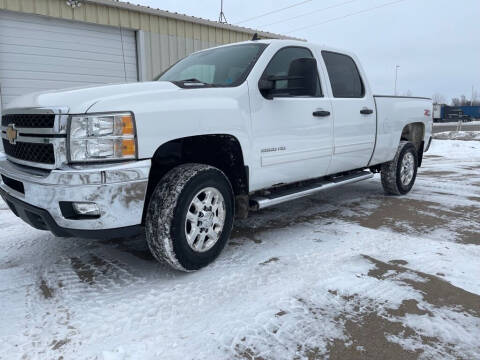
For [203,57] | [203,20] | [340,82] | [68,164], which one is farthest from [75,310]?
[203,20]

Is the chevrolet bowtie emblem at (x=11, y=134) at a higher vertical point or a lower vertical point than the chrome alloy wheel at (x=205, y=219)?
higher

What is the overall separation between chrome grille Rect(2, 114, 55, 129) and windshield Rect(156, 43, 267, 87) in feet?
3.77

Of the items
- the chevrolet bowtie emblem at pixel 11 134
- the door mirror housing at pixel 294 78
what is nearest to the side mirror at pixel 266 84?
the door mirror housing at pixel 294 78

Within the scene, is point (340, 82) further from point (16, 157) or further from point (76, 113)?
point (16, 157)

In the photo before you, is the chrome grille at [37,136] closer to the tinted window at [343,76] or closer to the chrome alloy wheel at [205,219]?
the chrome alloy wheel at [205,219]

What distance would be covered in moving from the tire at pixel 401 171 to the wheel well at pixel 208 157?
3061 mm

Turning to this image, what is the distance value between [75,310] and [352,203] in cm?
392

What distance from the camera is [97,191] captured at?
2469mm

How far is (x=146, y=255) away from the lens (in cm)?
344

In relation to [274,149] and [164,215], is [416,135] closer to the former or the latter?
[274,149]

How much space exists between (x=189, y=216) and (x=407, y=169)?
418 centimetres

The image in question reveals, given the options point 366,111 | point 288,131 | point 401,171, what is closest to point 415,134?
point 401,171

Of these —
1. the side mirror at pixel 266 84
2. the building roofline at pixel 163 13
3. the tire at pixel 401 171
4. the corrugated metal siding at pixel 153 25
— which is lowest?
the tire at pixel 401 171

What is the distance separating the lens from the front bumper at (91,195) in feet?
8.06
